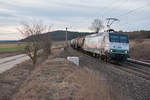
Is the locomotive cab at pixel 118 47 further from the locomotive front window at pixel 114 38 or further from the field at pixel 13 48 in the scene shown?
the field at pixel 13 48

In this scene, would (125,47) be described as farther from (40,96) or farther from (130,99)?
(40,96)

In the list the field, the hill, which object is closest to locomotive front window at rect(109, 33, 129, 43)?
the hill

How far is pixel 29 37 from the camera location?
18.4 metres

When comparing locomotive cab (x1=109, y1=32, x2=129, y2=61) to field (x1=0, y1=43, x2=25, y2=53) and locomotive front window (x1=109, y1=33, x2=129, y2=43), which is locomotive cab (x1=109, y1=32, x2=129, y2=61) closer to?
locomotive front window (x1=109, y1=33, x2=129, y2=43)

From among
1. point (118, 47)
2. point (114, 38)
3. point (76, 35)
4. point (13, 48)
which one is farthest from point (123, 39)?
point (76, 35)

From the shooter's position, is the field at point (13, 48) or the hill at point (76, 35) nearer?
the field at point (13, 48)

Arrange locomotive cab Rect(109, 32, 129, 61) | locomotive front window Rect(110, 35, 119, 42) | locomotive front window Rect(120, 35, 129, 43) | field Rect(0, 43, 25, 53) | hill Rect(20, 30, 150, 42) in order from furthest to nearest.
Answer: hill Rect(20, 30, 150, 42) < field Rect(0, 43, 25, 53) < locomotive front window Rect(120, 35, 129, 43) < locomotive front window Rect(110, 35, 119, 42) < locomotive cab Rect(109, 32, 129, 61)

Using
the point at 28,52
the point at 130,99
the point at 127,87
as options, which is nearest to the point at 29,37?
the point at 28,52

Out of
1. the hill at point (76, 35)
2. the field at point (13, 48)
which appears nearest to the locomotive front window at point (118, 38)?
the hill at point (76, 35)

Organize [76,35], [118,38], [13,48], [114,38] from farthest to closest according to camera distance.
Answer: [76,35] < [13,48] < [118,38] < [114,38]

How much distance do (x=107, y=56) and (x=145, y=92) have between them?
403 inches

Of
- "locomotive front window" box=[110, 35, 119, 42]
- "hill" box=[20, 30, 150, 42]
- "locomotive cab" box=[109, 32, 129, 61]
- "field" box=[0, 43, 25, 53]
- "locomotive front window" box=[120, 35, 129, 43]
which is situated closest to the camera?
"locomotive cab" box=[109, 32, 129, 61]

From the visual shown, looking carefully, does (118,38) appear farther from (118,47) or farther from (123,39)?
(118,47)

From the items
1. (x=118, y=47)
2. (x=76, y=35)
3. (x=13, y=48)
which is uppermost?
(x=76, y=35)
